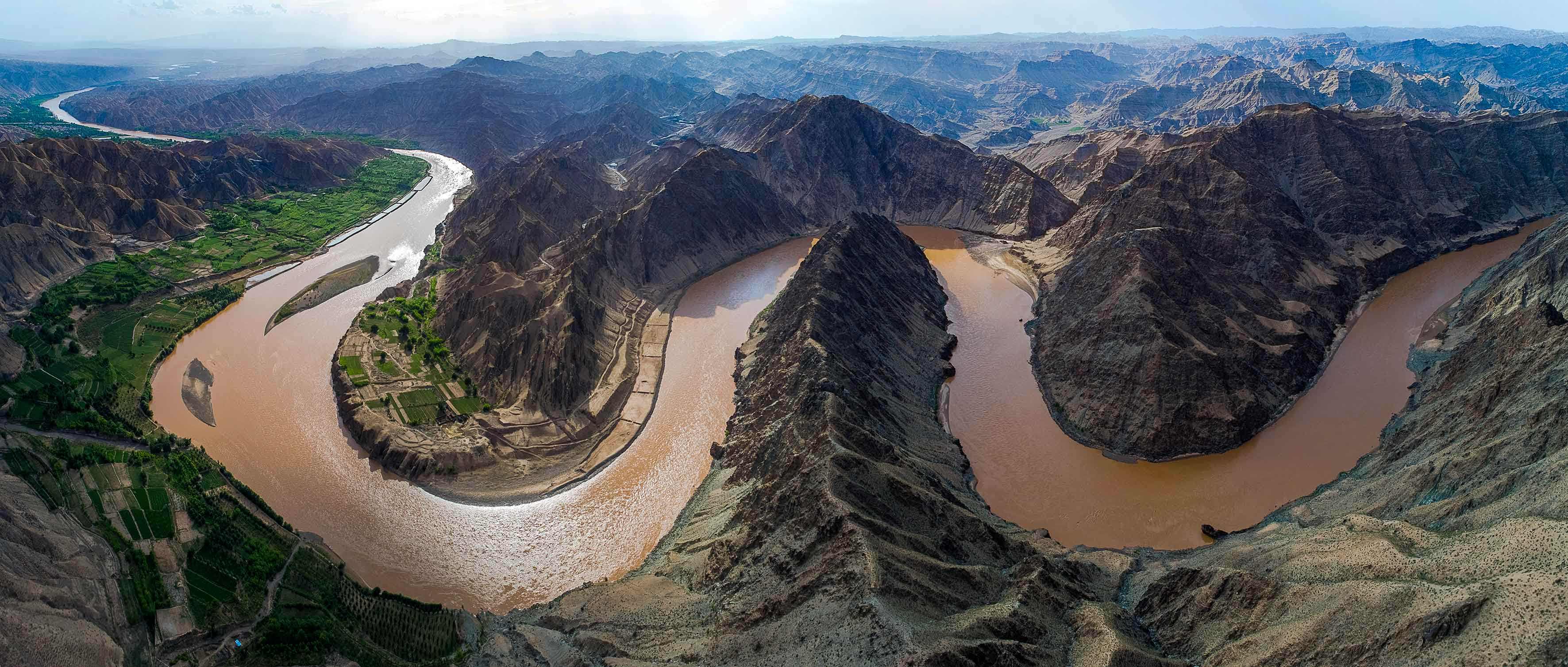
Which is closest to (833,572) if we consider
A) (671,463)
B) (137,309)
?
(671,463)

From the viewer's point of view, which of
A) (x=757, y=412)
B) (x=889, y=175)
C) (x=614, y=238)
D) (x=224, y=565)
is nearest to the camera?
(x=224, y=565)

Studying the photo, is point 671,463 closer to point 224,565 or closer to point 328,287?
point 224,565

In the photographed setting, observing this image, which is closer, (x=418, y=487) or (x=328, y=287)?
(x=418, y=487)

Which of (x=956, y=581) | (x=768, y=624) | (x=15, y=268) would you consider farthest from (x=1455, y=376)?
(x=15, y=268)

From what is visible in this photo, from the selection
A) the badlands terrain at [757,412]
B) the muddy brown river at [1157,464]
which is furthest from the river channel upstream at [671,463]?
the badlands terrain at [757,412]

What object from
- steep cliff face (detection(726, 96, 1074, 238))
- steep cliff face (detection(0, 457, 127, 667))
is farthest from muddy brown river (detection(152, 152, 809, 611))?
steep cliff face (detection(726, 96, 1074, 238))

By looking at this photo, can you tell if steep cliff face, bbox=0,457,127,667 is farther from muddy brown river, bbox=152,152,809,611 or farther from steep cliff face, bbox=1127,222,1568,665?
steep cliff face, bbox=1127,222,1568,665

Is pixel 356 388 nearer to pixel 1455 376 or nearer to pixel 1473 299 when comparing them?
pixel 1455 376
